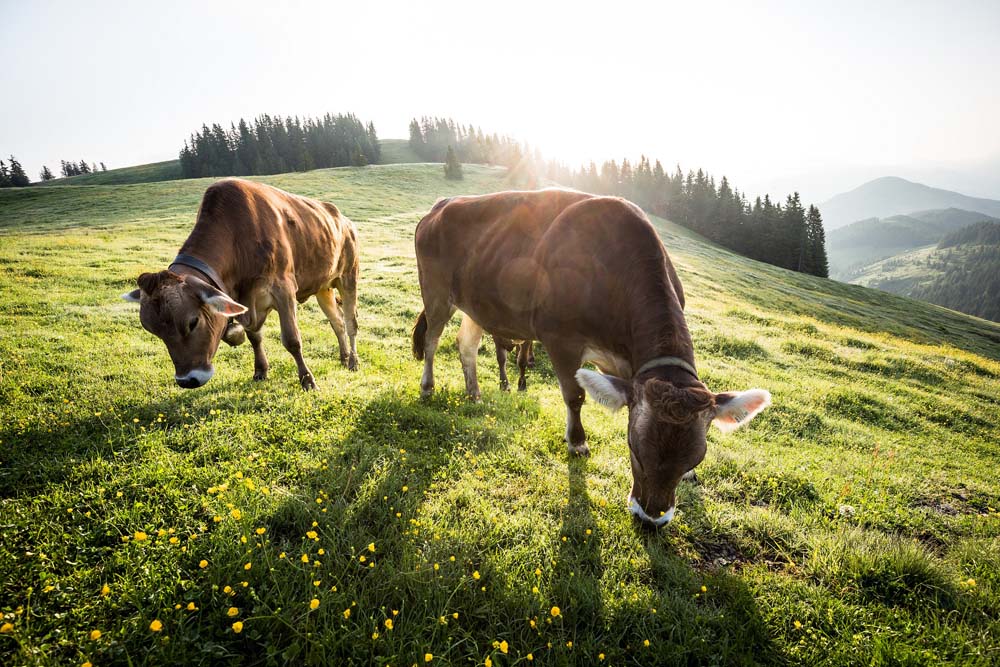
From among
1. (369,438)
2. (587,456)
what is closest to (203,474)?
(369,438)

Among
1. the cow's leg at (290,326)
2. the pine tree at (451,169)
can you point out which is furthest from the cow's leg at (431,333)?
the pine tree at (451,169)

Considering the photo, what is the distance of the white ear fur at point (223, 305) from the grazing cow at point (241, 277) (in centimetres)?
1

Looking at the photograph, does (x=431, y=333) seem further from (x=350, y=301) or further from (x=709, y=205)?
(x=709, y=205)

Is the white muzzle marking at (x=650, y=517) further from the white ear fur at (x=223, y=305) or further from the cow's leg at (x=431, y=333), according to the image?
the white ear fur at (x=223, y=305)

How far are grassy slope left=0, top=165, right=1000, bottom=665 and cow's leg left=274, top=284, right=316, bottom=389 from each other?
1.41ft

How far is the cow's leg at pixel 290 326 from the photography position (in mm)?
6301

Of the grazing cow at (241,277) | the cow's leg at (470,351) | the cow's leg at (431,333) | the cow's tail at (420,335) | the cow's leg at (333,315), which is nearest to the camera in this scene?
the grazing cow at (241,277)

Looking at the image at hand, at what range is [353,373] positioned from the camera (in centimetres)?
743

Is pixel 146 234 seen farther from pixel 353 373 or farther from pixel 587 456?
pixel 587 456

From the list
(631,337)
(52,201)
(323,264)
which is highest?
(52,201)

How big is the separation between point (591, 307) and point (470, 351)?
3.07 m

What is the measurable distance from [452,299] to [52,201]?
62.3 metres

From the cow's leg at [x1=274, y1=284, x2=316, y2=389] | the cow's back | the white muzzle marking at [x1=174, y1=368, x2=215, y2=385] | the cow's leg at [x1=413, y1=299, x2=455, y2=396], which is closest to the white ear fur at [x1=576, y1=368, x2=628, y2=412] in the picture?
the cow's leg at [x1=413, y1=299, x2=455, y2=396]

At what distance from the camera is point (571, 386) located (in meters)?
4.85
